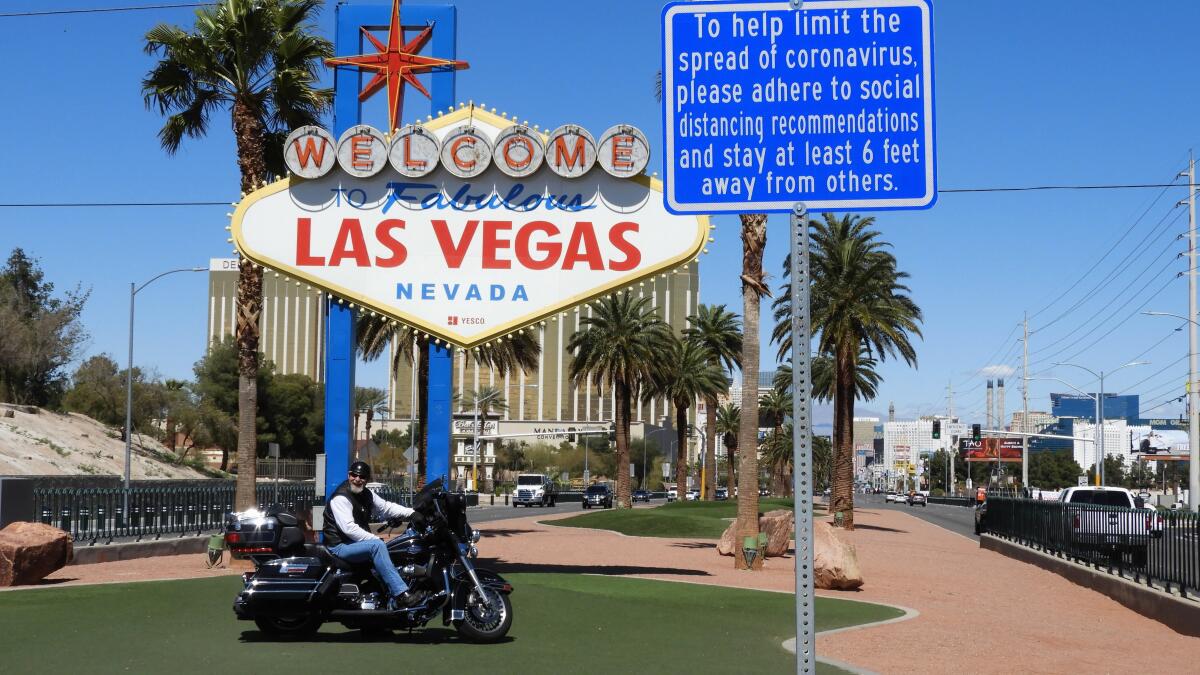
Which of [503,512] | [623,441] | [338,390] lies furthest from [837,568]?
[503,512]

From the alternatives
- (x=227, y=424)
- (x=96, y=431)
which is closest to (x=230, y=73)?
(x=96, y=431)

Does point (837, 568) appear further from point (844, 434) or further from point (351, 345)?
point (844, 434)

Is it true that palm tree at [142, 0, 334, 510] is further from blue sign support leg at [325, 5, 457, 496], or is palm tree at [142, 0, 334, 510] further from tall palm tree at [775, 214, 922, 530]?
tall palm tree at [775, 214, 922, 530]

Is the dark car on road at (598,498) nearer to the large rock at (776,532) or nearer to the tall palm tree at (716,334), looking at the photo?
the tall palm tree at (716,334)

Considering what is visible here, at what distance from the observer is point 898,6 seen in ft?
16.2

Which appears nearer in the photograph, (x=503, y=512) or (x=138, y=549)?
(x=138, y=549)

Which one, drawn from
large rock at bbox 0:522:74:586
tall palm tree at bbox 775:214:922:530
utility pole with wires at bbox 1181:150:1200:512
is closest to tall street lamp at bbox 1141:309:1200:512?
utility pole with wires at bbox 1181:150:1200:512

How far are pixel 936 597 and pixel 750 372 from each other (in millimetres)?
7115

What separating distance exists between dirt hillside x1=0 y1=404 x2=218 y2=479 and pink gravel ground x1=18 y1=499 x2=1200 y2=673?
24.5m

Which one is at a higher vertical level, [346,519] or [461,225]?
[461,225]

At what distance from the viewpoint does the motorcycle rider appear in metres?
11.1

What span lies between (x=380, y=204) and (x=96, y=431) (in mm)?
50667

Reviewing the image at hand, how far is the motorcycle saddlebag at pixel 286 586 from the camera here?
36.8 feet

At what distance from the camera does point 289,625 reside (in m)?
11.5
